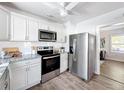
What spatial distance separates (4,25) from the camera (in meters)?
2.09

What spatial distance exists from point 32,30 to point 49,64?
1270mm

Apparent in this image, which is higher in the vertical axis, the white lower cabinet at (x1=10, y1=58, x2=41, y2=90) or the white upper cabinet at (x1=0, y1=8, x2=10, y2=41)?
the white upper cabinet at (x1=0, y1=8, x2=10, y2=41)

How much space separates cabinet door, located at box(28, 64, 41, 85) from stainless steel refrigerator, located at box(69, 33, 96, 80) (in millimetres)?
1421

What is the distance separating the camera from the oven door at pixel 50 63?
2.78m

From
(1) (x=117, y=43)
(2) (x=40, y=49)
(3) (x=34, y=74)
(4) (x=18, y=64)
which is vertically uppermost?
(1) (x=117, y=43)

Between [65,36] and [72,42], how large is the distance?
81 cm

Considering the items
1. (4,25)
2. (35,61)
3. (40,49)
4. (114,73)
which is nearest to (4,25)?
(4,25)

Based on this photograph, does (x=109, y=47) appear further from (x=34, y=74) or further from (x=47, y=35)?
(x=34, y=74)

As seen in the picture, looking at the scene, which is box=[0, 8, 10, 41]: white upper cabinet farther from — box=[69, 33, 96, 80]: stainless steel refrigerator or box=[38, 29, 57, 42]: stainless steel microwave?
box=[69, 33, 96, 80]: stainless steel refrigerator

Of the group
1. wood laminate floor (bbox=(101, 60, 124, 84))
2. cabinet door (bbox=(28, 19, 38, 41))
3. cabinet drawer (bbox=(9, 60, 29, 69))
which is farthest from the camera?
wood laminate floor (bbox=(101, 60, 124, 84))

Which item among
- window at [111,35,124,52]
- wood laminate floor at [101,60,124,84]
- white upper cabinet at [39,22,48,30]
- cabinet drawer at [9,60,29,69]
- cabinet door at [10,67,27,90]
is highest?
white upper cabinet at [39,22,48,30]

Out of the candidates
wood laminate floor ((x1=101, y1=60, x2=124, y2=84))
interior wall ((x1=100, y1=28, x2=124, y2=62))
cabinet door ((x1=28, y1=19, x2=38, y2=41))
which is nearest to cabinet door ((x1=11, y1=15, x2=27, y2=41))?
cabinet door ((x1=28, y1=19, x2=38, y2=41))

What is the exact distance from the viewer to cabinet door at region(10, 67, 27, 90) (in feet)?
6.66


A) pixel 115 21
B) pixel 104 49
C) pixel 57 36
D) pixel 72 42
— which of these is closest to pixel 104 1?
pixel 115 21
